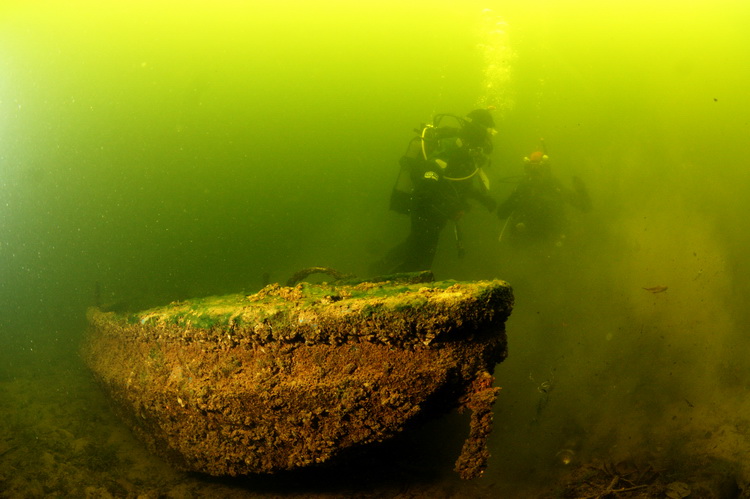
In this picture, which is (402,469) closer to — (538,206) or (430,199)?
(430,199)

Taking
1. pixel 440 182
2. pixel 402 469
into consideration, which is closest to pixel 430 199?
pixel 440 182

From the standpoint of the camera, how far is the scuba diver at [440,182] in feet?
19.1

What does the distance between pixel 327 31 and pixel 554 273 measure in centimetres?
2310

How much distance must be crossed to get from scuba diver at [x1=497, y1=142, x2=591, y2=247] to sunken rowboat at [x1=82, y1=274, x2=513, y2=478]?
17.2 ft

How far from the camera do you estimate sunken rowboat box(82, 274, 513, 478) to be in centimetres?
175

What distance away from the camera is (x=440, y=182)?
228 inches

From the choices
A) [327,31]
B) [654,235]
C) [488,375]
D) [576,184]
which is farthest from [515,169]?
[327,31]

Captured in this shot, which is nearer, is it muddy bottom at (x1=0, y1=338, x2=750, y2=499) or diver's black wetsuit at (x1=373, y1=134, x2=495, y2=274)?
muddy bottom at (x1=0, y1=338, x2=750, y2=499)

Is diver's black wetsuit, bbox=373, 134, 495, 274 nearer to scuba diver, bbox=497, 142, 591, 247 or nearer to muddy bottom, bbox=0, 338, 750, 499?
scuba diver, bbox=497, 142, 591, 247

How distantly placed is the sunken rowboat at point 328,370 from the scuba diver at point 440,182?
391 cm

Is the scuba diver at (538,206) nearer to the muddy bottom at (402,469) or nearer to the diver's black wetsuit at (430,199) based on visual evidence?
the diver's black wetsuit at (430,199)

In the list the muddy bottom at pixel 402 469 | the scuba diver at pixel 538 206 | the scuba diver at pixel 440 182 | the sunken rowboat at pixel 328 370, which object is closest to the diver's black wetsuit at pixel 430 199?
the scuba diver at pixel 440 182

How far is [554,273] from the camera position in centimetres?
611

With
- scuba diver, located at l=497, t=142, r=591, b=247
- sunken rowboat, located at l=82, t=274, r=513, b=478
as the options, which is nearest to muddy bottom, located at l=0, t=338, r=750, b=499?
sunken rowboat, located at l=82, t=274, r=513, b=478
